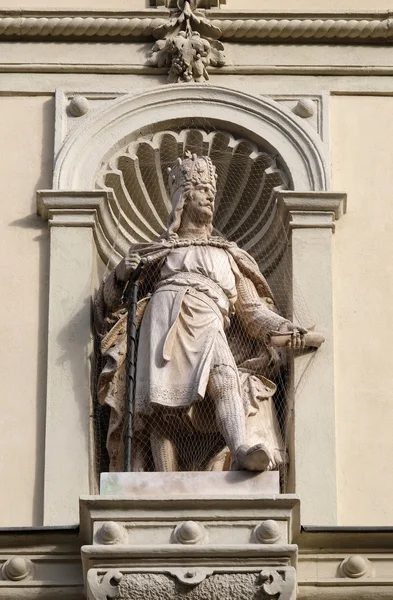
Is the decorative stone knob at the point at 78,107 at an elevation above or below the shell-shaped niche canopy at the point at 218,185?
above

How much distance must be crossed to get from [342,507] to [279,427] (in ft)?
1.92

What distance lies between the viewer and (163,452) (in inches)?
554

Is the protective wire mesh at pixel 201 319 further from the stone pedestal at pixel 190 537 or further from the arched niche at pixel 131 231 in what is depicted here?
the stone pedestal at pixel 190 537

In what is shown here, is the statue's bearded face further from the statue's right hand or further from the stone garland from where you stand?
the stone garland

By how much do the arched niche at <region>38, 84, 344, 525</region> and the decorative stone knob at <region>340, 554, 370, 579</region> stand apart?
1.24 feet

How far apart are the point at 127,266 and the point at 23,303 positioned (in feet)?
1.96

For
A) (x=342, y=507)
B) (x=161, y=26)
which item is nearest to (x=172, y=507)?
(x=342, y=507)

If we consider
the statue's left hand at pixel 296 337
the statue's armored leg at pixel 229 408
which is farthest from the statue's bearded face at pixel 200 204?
the statue's armored leg at pixel 229 408

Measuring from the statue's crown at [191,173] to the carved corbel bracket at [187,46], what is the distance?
619 mm

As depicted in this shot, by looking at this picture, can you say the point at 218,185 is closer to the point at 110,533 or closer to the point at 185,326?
the point at 185,326

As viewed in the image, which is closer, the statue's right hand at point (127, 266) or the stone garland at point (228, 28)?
the statue's right hand at point (127, 266)

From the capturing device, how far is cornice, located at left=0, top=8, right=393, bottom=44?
15648mm

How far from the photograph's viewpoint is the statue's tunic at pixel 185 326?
14078mm

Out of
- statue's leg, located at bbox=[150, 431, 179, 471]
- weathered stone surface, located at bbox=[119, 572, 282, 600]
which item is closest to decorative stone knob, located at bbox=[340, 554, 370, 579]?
weathered stone surface, located at bbox=[119, 572, 282, 600]
